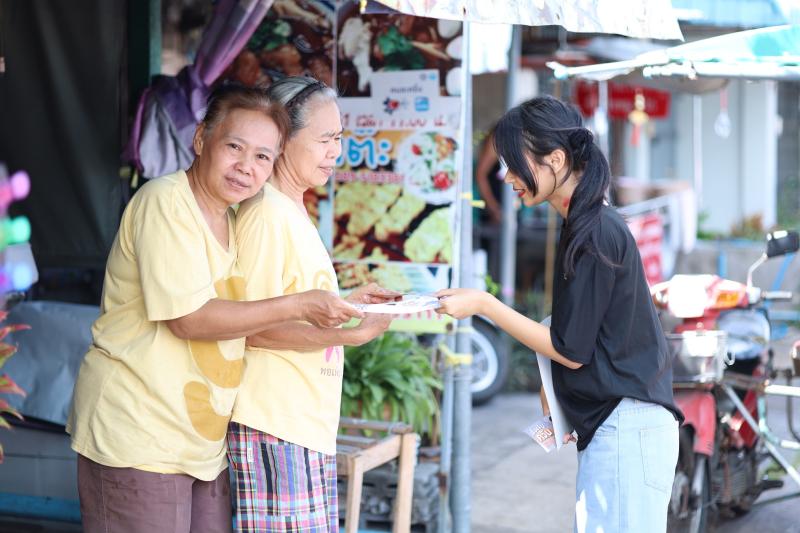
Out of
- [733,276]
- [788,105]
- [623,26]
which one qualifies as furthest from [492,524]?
[788,105]

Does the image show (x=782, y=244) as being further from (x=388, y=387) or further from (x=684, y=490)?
(x=388, y=387)

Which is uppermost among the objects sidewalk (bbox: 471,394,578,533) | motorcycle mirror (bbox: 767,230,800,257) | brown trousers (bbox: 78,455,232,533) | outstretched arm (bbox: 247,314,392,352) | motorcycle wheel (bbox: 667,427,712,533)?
motorcycle mirror (bbox: 767,230,800,257)

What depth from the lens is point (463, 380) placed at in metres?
4.75

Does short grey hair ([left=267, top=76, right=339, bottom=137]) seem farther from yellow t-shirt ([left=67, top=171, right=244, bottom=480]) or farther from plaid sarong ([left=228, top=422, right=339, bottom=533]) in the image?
plaid sarong ([left=228, top=422, right=339, bottom=533])

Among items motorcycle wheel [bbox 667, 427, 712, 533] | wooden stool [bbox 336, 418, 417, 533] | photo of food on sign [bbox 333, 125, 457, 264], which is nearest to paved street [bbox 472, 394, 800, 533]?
motorcycle wheel [bbox 667, 427, 712, 533]

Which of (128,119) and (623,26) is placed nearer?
(623,26)

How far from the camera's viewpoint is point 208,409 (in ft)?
8.80

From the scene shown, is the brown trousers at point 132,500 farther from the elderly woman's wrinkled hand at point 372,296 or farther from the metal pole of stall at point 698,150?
the metal pole of stall at point 698,150

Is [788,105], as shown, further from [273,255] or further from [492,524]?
[273,255]

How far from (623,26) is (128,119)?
2453 mm

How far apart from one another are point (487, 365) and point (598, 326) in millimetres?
6132

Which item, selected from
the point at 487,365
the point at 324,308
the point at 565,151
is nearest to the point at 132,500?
the point at 324,308

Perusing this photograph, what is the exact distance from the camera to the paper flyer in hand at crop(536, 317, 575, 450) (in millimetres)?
2961

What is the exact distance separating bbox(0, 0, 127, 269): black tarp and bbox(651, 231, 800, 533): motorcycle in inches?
106
